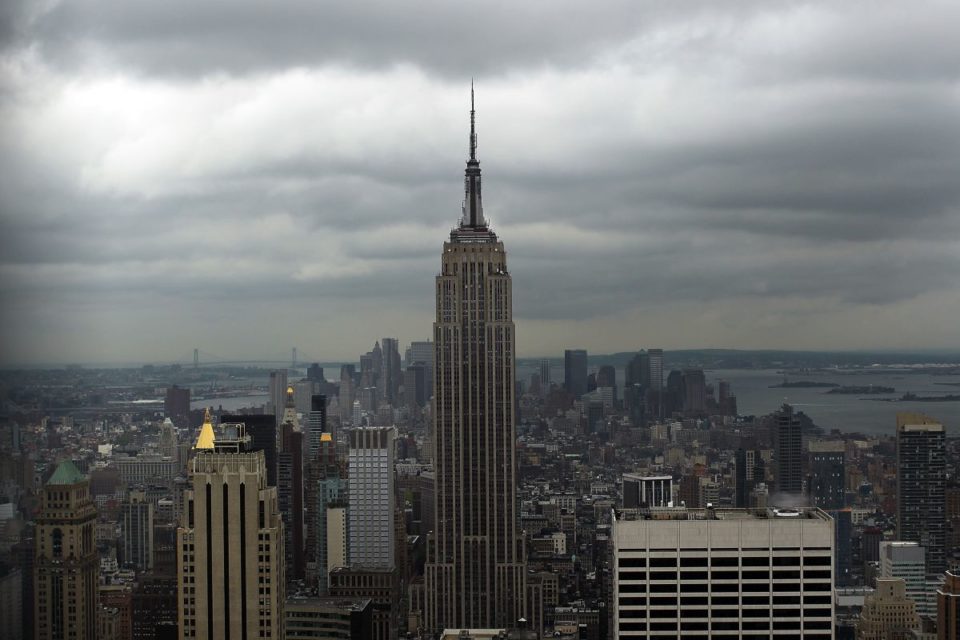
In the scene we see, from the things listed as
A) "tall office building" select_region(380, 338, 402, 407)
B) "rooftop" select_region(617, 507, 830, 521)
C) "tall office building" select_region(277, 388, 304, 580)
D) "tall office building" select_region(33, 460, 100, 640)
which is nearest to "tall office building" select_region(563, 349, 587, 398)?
"tall office building" select_region(380, 338, 402, 407)

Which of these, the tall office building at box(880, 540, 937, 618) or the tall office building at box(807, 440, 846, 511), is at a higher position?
the tall office building at box(807, 440, 846, 511)

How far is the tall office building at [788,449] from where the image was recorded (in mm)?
12797

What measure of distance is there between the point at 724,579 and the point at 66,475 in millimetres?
4511

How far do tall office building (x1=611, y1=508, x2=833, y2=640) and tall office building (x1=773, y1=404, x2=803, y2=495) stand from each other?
3.34 m

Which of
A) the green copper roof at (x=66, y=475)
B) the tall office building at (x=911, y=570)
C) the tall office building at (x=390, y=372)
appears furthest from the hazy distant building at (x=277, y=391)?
the tall office building at (x=911, y=570)

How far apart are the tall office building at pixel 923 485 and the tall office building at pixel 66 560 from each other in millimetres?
7552

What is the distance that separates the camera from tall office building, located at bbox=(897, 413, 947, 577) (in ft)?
41.7

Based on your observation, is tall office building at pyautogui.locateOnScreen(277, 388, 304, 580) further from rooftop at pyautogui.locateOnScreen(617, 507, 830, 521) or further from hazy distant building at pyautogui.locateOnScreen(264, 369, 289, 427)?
rooftop at pyautogui.locateOnScreen(617, 507, 830, 521)

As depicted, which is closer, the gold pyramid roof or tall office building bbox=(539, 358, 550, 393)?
the gold pyramid roof

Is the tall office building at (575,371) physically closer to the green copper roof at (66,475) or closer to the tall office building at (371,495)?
the tall office building at (371,495)

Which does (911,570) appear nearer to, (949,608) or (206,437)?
(949,608)

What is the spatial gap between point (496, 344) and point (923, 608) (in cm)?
953

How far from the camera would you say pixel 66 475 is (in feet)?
26.3

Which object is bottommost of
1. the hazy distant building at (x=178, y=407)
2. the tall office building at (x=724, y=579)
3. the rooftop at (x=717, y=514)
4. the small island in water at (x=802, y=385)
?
the tall office building at (x=724, y=579)
